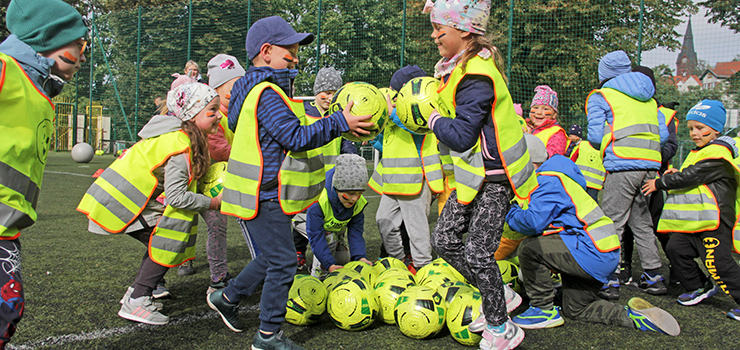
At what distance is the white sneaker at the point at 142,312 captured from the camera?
349cm

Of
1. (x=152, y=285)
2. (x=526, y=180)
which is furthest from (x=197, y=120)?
(x=526, y=180)

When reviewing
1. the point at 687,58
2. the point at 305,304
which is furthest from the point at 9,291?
the point at 687,58

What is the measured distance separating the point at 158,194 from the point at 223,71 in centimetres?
169

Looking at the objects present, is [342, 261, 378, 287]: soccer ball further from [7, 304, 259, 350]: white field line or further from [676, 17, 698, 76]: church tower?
[676, 17, 698, 76]: church tower

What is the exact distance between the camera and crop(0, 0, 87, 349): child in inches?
76.7

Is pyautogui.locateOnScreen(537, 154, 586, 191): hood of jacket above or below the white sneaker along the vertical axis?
above

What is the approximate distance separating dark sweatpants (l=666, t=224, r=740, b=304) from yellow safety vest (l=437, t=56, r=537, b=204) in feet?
7.47

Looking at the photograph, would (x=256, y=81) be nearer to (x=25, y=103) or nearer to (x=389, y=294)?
(x=25, y=103)

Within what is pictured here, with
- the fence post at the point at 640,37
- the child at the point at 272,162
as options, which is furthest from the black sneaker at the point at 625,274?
the fence post at the point at 640,37

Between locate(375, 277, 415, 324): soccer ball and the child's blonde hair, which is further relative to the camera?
locate(375, 277, 415, 324): soccer ball

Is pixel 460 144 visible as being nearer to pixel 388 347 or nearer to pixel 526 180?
pixel 526 180

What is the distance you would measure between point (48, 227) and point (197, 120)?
174 inches

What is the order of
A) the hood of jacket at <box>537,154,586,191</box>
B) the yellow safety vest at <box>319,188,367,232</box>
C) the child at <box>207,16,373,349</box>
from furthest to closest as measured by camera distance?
the yellow safety vest at <box>319,188,367,232</box> → the hood of jacket at <box>537,154,586,191</box> → the child at <box>207,16,373,349</box>

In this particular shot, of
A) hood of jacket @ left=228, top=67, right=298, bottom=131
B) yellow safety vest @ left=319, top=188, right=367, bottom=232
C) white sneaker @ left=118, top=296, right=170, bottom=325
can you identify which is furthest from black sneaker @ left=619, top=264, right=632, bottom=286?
white sneaker @ left=118, top=296, right=170, bottom=325
